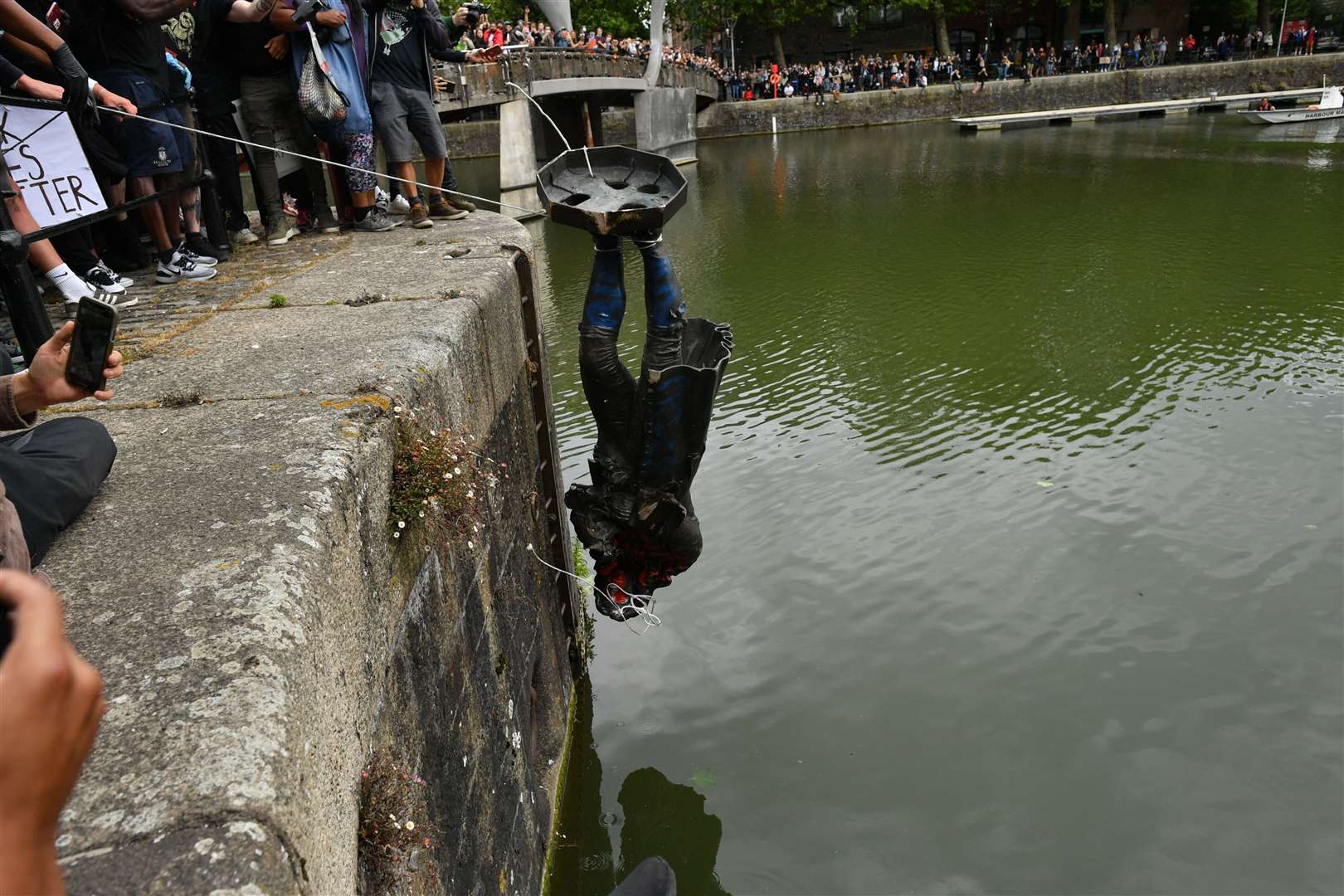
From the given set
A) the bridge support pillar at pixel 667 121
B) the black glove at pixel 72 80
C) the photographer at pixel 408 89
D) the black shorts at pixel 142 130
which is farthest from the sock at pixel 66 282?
the bridge support pillar at pixel 667 121

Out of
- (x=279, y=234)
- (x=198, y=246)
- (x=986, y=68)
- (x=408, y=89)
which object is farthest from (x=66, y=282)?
(x=986, y=68)

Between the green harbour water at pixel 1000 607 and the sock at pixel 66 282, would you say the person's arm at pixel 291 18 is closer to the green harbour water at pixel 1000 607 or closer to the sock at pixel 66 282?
the sock at pixel 66 282

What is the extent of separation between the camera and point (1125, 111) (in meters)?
37.1

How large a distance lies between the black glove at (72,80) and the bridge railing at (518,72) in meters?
9.92

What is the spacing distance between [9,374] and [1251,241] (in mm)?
15025

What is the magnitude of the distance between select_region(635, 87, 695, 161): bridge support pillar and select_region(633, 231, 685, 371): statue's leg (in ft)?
89.0

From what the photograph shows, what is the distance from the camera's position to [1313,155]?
22.1 m

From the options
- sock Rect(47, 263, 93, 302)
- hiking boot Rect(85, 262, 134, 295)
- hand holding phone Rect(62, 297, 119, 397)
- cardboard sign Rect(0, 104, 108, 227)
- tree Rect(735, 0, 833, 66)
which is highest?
tree Rect(735, 0, 833, 66)

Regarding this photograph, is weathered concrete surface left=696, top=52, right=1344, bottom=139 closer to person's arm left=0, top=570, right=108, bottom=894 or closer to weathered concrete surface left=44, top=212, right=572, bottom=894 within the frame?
weathered concrete surface left=44, top=212, right=572, bottom=894

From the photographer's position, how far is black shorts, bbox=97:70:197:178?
5.43 meters

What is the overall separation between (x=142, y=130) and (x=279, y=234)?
3.89 feet

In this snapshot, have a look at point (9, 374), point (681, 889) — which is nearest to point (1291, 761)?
point (681, 889)

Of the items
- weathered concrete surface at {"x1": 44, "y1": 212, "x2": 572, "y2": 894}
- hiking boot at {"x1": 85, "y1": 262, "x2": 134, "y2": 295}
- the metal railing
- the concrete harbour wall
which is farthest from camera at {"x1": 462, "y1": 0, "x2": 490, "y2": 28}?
the concrete harbour wall

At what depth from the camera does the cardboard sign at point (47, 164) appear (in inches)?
164
